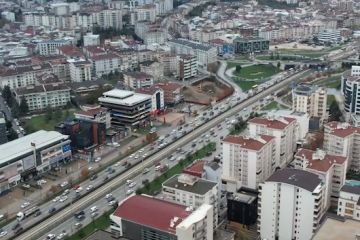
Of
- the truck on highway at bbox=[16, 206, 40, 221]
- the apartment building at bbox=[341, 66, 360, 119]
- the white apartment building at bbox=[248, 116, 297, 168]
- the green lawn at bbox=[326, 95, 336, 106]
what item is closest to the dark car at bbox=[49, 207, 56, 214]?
the truck on highway at bbox=[16, 206, 40, 221]

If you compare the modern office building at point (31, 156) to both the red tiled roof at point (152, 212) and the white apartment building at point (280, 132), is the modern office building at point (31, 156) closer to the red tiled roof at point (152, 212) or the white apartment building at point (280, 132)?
the red tiled roof at point (152, 212)

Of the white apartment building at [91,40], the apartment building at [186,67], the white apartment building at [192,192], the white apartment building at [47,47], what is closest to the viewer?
the white apartment building at [192,192]

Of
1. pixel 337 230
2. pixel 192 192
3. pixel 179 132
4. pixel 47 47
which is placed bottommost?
pixel 179 132

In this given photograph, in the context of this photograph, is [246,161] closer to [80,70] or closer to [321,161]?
[321,161]

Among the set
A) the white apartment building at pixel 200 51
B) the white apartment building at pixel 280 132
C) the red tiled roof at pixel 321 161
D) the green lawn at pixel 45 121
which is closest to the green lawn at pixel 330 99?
the white apartment building at pixel 280 132

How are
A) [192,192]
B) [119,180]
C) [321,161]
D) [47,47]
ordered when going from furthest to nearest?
[47,47], [119,180], [321,161], [192,192]

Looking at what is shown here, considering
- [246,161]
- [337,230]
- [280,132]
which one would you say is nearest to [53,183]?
[246,161]

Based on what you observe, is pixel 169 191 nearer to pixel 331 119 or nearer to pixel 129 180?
pixel 129 180

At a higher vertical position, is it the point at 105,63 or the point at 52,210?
the point at 105,63
